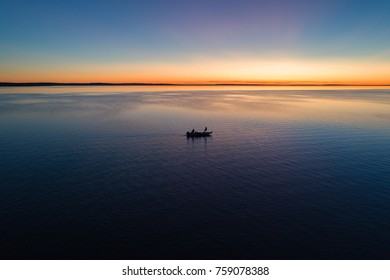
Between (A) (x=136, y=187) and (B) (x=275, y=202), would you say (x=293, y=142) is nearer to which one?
(B) (x=275, y=202)

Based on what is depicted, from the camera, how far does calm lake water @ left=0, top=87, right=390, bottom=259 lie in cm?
2703

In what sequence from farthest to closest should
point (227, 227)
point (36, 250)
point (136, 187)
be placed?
point (136, 187), point (227, 227), point (36, 250)

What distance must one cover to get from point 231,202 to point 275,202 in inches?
204

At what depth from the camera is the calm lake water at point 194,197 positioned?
1064 inches

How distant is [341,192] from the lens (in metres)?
38.1

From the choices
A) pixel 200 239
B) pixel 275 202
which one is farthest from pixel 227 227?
pixel 275 202

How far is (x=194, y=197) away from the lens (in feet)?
120

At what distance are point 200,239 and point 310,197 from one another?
16.3 m

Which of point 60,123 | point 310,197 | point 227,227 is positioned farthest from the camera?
point 60,123
